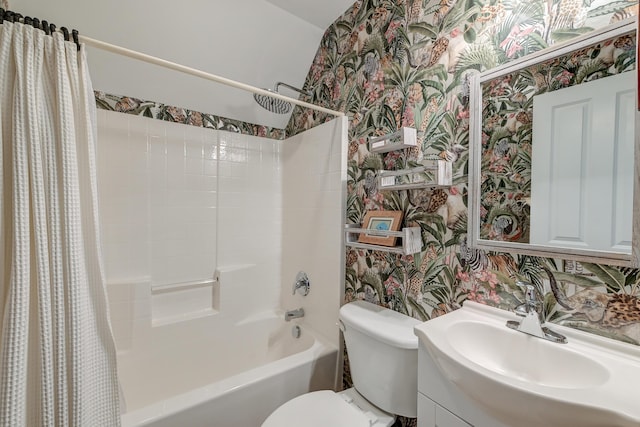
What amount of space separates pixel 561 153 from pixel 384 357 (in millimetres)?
967

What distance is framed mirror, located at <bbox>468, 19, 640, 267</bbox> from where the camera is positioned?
0.77m

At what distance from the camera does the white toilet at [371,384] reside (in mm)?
1075

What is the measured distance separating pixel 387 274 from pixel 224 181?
138 cm

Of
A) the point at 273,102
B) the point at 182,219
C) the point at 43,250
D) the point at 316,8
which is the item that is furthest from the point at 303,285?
the point at 316,8

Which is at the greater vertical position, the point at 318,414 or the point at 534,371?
the point at 534,371

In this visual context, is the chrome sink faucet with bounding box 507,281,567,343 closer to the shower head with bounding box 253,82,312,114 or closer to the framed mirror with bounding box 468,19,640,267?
the framed mirror with bounding box 468,19,640,267

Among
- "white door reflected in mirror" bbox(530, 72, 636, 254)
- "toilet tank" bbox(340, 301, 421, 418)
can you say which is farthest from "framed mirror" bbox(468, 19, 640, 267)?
"toilet tank" bbox(340, 301, 421, 418)

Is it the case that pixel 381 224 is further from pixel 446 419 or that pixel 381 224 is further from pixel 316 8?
pixel 316 8

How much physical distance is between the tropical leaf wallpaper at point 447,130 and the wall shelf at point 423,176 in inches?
1.9

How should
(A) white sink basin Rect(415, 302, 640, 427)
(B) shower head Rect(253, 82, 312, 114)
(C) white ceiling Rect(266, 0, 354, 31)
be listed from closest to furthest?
(A) white sink basin Rect(415, 302, 640, 427) < (C) white ceiling Rect(266, 0, 354, 31) < (B) shower head Rect(253, 82, 312, 114)

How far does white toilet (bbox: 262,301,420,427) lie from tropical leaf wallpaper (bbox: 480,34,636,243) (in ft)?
1.77

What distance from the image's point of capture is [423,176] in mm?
1172

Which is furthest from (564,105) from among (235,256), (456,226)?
(235,256)

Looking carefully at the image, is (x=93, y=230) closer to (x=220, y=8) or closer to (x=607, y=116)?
(x=220, y=8)
